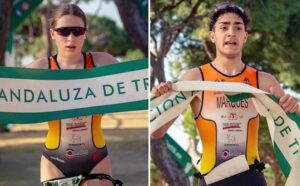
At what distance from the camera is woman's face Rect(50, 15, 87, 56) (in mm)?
2908

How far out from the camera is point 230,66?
9.39ft

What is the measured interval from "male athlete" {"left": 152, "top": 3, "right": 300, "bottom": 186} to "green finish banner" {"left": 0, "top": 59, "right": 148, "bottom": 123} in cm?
A: 16

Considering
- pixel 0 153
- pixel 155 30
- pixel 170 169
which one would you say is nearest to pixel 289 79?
pixel 155 30

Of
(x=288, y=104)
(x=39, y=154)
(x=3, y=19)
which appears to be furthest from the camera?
(x=39, y=154)

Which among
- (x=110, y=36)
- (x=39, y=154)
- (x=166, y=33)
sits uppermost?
(x=110, y=36)

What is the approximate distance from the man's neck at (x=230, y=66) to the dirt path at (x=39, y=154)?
16.0 feet

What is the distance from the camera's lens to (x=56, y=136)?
116 inches

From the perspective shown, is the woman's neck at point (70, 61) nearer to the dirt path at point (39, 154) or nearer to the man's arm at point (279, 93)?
the man's arm at point (279, 93)

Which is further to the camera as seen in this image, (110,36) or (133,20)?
(110,36)

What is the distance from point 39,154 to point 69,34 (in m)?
7.98

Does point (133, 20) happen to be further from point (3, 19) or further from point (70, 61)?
point (70, 61)

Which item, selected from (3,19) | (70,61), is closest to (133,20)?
(3,19)

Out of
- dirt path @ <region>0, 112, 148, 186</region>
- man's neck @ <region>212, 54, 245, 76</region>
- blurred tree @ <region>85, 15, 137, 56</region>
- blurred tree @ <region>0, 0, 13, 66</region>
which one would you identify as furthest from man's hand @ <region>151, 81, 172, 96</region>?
blurred tree @ <region>85, 15, 137, 56</region>

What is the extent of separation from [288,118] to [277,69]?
6701mm
